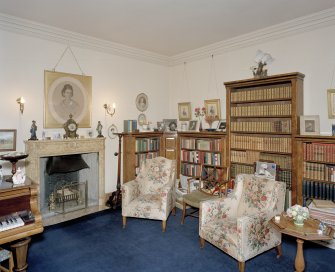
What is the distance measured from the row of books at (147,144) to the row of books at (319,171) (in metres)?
2.91

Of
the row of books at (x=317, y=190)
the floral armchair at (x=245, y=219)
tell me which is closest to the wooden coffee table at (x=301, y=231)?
the floral armchair at (x=245, y=219)

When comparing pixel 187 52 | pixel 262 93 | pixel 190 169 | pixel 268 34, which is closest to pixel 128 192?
pixel 190 169

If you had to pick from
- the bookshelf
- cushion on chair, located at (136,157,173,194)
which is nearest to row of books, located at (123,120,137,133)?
the bookshelf

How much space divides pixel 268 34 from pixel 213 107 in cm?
165

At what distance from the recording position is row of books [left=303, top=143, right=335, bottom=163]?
3463 mm

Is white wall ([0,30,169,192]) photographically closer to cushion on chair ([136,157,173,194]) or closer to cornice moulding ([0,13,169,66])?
cornice moulding ([0,13,169,66])

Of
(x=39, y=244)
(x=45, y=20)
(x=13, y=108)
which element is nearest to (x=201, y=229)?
(x=39, y=244)

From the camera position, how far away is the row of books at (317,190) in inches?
138

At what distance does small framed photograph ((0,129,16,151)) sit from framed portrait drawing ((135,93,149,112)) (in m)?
2.49

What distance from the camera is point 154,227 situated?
4008mm

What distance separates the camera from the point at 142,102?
569 cm

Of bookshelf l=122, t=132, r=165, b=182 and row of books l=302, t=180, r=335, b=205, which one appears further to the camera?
bookshelf l=122, t=132, r=165, b=182

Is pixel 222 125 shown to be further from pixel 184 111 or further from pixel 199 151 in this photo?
pixel 184 111

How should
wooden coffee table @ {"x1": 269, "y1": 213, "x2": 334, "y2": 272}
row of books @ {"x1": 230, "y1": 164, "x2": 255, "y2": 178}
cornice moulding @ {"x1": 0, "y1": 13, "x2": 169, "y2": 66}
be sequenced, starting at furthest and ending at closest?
row of books @ {"x1": 230, "y1": 164, "x2": 255, "y2": 178}, cornice moulding @ {"x1": 0, "y1": 13, "x2": 169, "y2": 66}, wooden coffee table @ {"x1": 269, "y1": 213, "x2": 334, "y2": 272}
